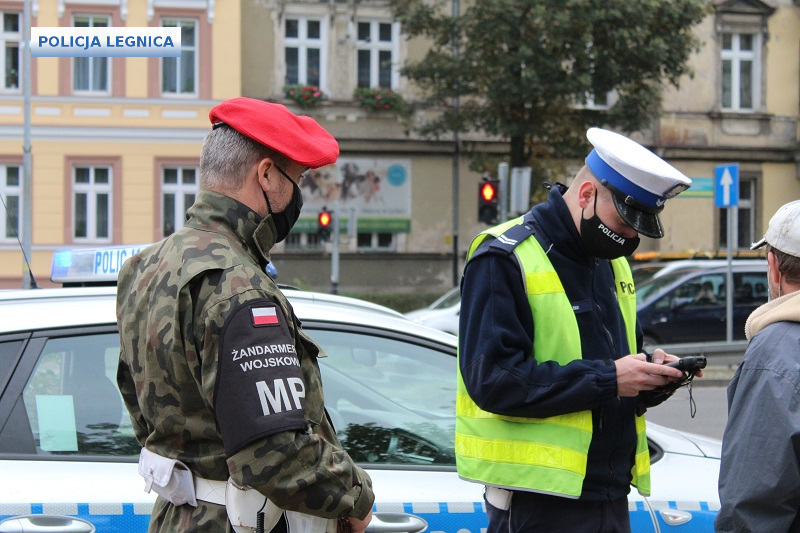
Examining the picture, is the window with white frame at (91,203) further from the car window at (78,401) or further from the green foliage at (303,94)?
the car window at (78,401)

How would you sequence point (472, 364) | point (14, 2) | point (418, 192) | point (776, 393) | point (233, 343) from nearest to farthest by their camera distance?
point (233, 343) < point (776, 393) < point (472, 364) < point (14, 2) < point (418, 192)

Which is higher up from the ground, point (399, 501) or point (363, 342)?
point (363, 342)

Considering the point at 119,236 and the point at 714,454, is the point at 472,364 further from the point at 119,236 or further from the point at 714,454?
the point at 119,236

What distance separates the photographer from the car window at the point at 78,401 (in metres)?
2.96

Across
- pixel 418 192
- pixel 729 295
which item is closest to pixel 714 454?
pixel 729 295

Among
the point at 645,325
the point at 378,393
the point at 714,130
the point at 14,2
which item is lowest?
the point at 645,325

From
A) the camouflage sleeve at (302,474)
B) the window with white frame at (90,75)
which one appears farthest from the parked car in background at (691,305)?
the window with white frame at (90,75)

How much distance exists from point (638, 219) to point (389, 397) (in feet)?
3.72

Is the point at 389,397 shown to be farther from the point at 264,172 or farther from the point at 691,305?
the point at 691,305

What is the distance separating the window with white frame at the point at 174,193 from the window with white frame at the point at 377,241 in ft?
14.5

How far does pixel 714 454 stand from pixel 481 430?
4.22 feet

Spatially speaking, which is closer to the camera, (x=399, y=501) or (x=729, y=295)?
(x=399, y=501)

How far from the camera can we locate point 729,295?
574 inches

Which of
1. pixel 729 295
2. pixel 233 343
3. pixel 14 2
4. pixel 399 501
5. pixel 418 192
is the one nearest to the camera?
pixel 233 343
